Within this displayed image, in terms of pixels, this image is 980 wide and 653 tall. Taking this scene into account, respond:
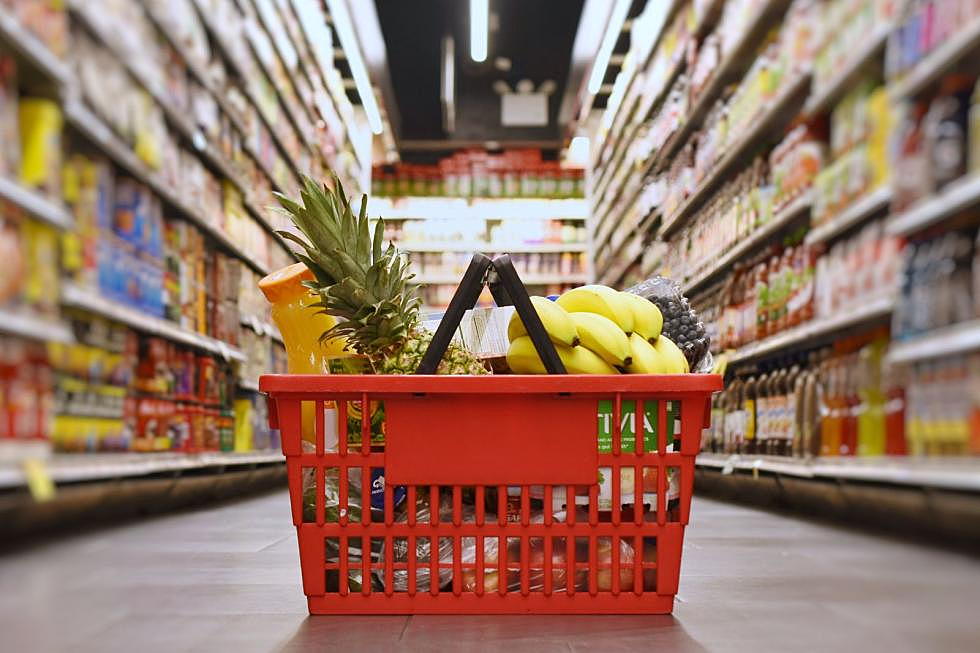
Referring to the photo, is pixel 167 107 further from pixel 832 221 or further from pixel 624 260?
pixel 624 260

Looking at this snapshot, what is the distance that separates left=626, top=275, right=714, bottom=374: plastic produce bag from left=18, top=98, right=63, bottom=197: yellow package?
149 cm

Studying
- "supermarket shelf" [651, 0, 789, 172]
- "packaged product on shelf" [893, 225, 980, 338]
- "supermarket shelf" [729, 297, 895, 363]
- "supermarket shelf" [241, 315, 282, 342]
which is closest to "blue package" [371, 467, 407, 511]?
"packaged product on shelf" [893, 225, 980, 338]

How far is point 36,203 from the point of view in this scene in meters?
2.10

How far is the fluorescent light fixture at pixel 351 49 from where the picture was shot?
5.65 metres

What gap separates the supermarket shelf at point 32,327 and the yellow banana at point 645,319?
1.36m

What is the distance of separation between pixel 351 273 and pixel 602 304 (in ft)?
1.30

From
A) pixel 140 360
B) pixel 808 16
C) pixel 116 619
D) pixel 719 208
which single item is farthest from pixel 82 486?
pixel 719 208

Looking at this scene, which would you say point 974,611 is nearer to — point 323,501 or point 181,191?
point 323,501

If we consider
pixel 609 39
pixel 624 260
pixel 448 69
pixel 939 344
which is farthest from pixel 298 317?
pixel 448 69

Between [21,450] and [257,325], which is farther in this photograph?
[257,325]

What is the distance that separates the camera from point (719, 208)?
440cm

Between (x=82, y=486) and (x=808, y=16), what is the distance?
275 centimetres

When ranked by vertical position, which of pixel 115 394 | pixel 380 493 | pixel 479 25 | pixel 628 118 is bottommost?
pixel 380 493

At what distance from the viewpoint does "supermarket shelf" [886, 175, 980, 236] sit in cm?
199
